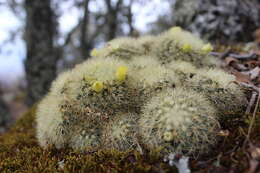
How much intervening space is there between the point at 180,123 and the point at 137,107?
0.51 metres

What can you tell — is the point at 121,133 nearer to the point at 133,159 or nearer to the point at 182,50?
the point at 133,159

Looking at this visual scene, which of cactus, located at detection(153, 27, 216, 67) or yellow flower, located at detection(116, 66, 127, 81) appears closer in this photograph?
yellow flower, located at detection(116, 66, 127, 81)

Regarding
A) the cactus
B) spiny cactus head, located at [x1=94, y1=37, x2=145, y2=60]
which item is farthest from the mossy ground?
spiny cactus head, located at [x1=94, y1=37, x2=145, y2=60]

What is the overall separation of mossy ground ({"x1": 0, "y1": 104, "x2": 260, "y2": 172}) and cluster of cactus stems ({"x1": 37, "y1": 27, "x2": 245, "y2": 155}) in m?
0.07

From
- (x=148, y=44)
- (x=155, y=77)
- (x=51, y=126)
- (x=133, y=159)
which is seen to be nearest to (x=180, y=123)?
(x=133, y=159)

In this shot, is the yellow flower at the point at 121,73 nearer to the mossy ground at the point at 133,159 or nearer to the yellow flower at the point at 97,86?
the yellow flower at the point at 97,86

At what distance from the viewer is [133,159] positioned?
166cm

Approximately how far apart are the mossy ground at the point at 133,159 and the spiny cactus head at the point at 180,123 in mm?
90

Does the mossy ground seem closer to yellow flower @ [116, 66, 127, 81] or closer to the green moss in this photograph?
the green moss

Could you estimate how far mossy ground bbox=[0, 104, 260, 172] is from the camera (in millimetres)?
1534

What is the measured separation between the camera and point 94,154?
5.89 feet

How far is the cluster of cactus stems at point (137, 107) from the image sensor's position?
162 centimetres

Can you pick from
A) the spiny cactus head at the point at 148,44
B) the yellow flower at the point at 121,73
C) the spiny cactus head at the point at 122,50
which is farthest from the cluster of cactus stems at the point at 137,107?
the spiny cactus head at the point at 148,44

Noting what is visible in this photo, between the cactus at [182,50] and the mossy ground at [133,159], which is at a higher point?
the cactus at [182,50]
